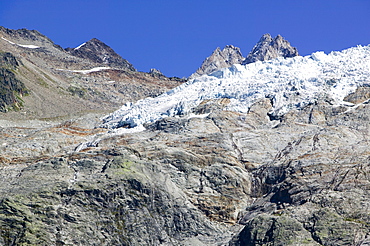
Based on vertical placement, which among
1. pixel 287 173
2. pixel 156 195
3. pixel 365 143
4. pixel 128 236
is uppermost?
pixel 365 143

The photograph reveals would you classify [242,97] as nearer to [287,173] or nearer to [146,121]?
[146,121]

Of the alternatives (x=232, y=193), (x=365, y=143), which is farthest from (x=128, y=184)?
(x=365, y=143)

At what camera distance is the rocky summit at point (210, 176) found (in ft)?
194

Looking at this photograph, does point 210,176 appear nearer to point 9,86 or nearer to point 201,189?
point 201,189

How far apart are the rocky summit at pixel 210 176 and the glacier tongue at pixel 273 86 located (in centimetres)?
49

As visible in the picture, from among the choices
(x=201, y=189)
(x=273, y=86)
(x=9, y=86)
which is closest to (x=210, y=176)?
(x=201, y=189)

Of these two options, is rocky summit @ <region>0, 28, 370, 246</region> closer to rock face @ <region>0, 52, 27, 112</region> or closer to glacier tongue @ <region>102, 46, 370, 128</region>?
glacier tongue @ <region>102, 46, 370, 128</region>

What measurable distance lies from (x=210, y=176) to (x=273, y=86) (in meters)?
37.4

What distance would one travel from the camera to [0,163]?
76.2 m

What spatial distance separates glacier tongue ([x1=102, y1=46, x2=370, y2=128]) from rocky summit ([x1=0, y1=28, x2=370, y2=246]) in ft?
1.61

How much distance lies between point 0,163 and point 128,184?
68.5 feet

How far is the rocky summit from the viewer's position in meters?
59.3

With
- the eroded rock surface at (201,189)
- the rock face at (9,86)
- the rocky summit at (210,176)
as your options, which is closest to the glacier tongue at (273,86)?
the rocky summit at (210,176)

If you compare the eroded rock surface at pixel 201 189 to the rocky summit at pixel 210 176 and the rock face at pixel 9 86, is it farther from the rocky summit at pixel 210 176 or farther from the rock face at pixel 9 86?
the rock face at pixel 9 86
